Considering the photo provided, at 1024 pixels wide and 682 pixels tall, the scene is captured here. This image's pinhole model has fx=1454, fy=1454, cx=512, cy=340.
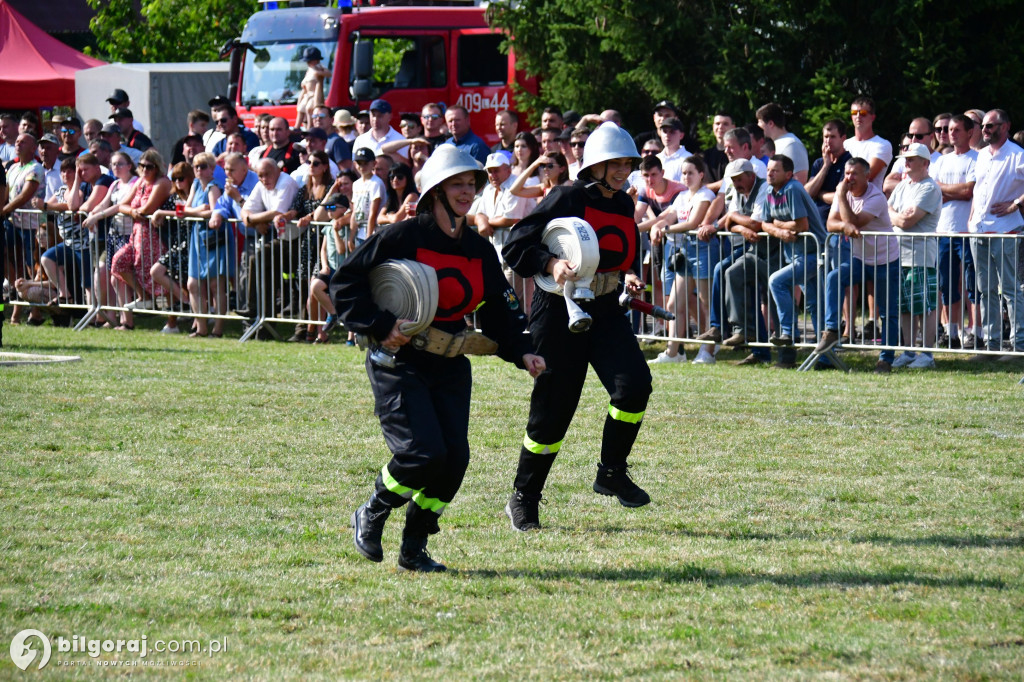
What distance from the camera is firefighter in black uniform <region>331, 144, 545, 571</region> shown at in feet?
20.4

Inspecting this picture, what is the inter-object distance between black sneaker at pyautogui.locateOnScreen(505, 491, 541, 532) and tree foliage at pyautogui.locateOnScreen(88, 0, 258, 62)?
27466 millimetres

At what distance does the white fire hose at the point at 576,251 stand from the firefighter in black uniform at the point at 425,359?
23.6 inches

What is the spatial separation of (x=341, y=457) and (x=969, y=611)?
431 cm

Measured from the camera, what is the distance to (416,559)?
20.8 ft

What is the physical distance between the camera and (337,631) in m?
5.41

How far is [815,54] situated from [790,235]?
5.64m

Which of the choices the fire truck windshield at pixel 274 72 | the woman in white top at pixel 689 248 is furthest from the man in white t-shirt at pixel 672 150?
the fire truck windshield at pixel 274 72

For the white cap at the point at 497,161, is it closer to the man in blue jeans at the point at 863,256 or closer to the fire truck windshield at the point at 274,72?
the man in blue jeans at the point at 863,256

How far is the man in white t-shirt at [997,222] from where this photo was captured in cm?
1193

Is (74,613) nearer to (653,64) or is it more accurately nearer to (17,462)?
(17,462)

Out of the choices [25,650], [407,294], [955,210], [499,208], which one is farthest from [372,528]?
[955,210]

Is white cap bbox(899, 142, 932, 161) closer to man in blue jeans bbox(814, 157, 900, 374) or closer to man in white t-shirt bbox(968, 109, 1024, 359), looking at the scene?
man in blue jeans bbox(814, 157, 900, 374)

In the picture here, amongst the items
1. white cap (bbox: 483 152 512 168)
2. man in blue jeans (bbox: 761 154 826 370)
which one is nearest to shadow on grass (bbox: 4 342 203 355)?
white cap (bbox: 483 152 512 168)

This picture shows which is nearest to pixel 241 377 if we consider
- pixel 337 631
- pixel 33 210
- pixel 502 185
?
pixel 502 185
